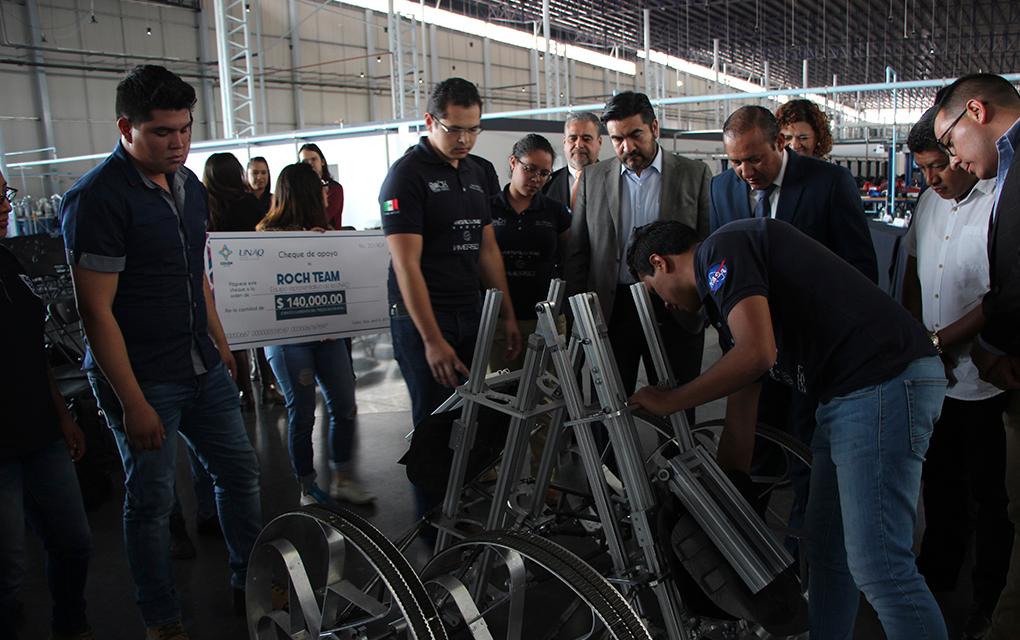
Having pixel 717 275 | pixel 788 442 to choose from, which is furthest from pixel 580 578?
pixel 788 442

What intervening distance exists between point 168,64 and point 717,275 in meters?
19.2

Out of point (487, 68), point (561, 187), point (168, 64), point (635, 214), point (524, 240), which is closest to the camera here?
point (635, 214)

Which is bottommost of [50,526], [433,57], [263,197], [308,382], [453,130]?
[50,526]

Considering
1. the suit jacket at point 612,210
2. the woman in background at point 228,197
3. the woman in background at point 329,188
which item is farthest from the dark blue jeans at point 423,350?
the woman in background at point 329,188

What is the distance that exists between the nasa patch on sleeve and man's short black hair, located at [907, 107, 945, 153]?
1181mm

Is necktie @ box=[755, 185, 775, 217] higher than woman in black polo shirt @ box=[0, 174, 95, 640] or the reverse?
higher

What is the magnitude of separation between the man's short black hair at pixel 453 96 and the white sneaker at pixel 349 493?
183cm

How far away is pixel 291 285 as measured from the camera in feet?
11.5

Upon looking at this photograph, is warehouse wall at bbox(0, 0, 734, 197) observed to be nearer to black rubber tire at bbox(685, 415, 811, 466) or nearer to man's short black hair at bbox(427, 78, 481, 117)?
man's short black hair at bbox(427, 78, 481, 117)

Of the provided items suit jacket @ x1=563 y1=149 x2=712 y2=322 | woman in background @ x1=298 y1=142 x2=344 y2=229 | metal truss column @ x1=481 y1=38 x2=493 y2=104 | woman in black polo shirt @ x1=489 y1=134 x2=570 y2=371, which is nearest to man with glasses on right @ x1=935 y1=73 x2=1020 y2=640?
suit jacket @ x1=563 y1=149 x2=712 y2=322

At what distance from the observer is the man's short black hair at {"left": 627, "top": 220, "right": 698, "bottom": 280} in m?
1.75

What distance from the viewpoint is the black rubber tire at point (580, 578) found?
1313 mm

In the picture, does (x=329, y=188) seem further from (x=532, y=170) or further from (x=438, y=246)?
(x=438, y=246)

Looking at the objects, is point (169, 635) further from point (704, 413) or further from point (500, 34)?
point (500, 34)
